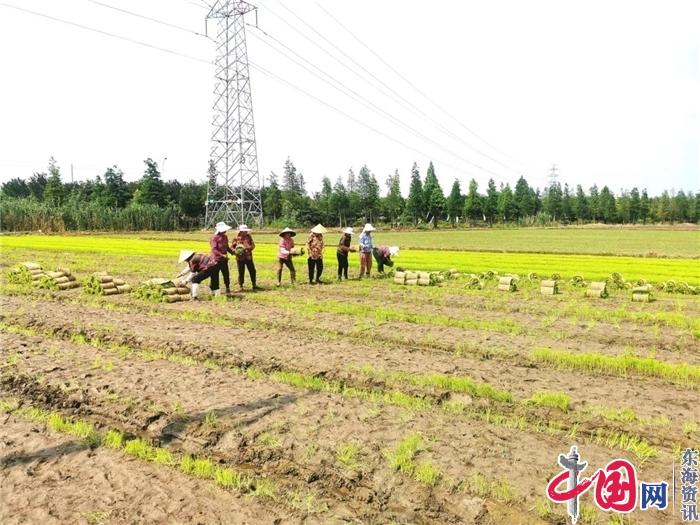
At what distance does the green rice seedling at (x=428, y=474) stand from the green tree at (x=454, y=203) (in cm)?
8462

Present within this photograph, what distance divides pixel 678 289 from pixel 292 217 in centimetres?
6396

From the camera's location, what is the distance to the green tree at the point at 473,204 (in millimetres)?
89188

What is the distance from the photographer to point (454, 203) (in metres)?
88.9

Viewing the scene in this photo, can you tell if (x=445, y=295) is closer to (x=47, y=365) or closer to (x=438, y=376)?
(x=438, y=376)

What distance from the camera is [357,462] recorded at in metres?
4.66

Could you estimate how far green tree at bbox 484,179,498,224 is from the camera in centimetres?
9194

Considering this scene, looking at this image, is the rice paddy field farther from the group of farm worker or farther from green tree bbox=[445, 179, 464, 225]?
green tree bbox=[445, 179, 464, 225]

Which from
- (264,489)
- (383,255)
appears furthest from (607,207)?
(264,489)

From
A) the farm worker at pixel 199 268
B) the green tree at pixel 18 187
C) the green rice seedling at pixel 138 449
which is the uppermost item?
the green tree at pixel 18 187

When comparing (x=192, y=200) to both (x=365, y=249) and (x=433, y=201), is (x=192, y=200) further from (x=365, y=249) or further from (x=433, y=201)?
(x=365, y=249)

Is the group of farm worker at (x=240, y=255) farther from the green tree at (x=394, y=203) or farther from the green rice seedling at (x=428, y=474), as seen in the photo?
the green tree at (x=394, y=203)

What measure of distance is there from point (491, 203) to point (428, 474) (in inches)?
3618

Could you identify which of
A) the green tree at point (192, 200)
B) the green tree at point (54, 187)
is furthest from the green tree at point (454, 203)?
the green tree at point (54, 187)

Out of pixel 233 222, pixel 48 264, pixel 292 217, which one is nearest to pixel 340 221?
pixel 292 217
